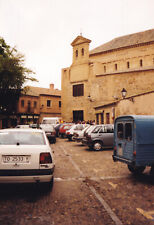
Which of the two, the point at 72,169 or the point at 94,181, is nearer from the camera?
the point at 94,181

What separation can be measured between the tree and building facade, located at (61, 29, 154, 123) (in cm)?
1366

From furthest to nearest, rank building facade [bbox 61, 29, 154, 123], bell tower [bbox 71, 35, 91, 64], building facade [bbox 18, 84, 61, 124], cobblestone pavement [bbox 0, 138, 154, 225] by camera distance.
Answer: building facade [bbox 18, 84, 61, 124], bell tower [bbox 71, 35, 91, 64], building facade [bbox 61, 29, 154, 123], cobblestone pavement [bbox 0, 138, 154, 225]

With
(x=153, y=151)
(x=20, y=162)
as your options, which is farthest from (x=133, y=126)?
(x=20, y=162)

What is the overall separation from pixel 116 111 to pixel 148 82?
11163 mm

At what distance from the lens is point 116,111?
81.3 feet

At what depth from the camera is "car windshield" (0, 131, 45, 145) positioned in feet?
Answer: 18.1

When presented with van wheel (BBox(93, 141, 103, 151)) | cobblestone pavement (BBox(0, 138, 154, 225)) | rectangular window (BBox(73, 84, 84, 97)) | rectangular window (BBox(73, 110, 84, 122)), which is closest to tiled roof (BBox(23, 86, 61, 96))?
rectangular window (BBox(73, 84, 84, 97))

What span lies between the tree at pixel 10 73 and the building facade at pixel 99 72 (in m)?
13.7

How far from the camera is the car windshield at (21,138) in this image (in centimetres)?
552

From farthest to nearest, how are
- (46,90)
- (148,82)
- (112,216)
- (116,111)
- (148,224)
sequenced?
(46,90) → (148,82) → (116,111) → (112,216) → (148,224)

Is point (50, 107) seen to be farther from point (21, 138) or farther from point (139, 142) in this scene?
point (21, 138)

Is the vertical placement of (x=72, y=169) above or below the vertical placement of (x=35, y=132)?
below

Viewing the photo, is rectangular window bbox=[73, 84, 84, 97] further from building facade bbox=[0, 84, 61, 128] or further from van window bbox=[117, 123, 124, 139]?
van window bbox=[117, 123, 124, 139]

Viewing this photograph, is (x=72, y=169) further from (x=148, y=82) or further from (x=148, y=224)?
(x=148, y=82)
